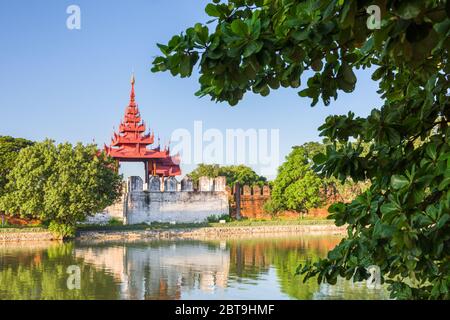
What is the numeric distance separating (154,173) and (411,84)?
27.9m

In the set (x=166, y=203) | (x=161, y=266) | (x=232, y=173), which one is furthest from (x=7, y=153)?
(x=232, y=173)

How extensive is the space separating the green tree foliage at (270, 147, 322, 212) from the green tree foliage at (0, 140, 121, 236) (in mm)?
11624

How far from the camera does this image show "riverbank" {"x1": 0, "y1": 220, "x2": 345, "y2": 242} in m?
21.2

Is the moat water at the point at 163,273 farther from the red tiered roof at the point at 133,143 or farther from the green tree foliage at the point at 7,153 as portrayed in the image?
the red tiered roof at the point at 133,143

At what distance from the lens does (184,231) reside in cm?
2462

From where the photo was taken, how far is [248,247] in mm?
18625

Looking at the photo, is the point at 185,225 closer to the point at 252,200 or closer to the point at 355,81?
the point at 252,200

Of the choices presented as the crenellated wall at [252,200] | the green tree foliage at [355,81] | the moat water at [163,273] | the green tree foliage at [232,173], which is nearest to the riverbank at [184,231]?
the moat water at [163,273]

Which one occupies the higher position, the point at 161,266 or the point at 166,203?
the point at 166,203

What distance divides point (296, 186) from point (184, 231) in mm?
7853

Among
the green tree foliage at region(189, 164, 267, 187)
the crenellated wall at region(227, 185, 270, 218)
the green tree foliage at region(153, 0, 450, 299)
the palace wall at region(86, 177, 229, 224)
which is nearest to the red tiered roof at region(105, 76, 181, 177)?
the palace wall at region(86, 177, 229, 224)

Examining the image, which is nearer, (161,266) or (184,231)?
(161,266)

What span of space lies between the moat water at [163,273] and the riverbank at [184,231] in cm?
213
